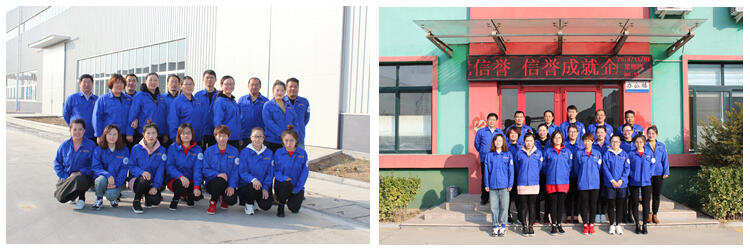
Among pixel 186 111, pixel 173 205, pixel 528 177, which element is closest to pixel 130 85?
pixel 186 111

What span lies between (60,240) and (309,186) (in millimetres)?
3427

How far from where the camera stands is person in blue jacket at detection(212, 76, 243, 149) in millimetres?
5469

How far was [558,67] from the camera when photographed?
729 cm

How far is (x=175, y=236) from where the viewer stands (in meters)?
4.18

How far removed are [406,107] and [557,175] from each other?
2890 mm

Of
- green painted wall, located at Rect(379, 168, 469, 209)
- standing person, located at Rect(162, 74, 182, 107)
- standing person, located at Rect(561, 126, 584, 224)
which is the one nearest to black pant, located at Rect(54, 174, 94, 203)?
standing person, located at Rect(162, 74, 182, 107)

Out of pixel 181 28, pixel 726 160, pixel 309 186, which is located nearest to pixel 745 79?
pixel 726 160

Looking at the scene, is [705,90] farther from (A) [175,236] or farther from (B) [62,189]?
(B) [62,189]

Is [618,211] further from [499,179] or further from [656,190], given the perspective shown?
[499,179]

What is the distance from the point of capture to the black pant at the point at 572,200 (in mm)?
6001

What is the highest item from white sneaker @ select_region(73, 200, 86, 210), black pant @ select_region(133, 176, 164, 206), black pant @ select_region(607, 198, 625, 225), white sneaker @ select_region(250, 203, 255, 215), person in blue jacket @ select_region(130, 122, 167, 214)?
person in blue jacket @ select_region(130, 122, 167, 214)

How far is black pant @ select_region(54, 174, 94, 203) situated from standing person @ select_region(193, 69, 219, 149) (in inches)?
49.3

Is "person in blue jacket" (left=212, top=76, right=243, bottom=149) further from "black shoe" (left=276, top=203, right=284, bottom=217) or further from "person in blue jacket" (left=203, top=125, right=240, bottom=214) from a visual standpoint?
"black shoe" (left=276, top=203, right=284, bottom=217)

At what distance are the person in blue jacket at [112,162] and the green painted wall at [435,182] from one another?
146 inches
